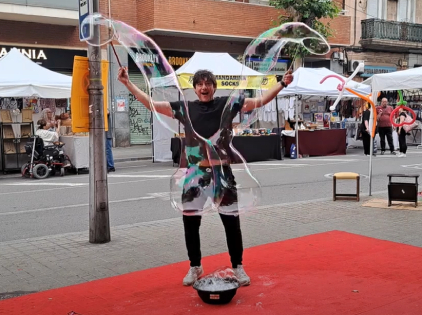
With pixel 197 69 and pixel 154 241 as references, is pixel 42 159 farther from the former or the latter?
pixel 154 241

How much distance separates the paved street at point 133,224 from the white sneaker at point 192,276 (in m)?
0.89

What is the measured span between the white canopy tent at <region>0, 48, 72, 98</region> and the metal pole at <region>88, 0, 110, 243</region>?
816 centimetres

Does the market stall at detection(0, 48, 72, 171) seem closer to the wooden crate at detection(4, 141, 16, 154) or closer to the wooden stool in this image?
the wooden crate at detection(4, 141, 16, 154)

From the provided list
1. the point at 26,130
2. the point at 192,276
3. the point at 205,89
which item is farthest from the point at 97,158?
the point at 26,130

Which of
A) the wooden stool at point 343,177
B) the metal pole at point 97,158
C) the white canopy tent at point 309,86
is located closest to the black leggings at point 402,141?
the white canopy tent at point 309,86

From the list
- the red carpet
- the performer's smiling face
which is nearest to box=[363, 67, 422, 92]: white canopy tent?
the red carpet

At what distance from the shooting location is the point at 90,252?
244 inches

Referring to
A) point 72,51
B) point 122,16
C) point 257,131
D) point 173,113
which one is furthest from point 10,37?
point 173,113

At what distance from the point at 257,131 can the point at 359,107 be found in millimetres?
8262

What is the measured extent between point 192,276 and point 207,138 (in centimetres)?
134

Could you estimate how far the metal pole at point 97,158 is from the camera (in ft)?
21.1

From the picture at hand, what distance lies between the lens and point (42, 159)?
14.2 m

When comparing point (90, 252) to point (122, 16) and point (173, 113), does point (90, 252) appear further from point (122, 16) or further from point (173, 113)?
point (122, 16)

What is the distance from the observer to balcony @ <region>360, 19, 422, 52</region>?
28.2 meters
